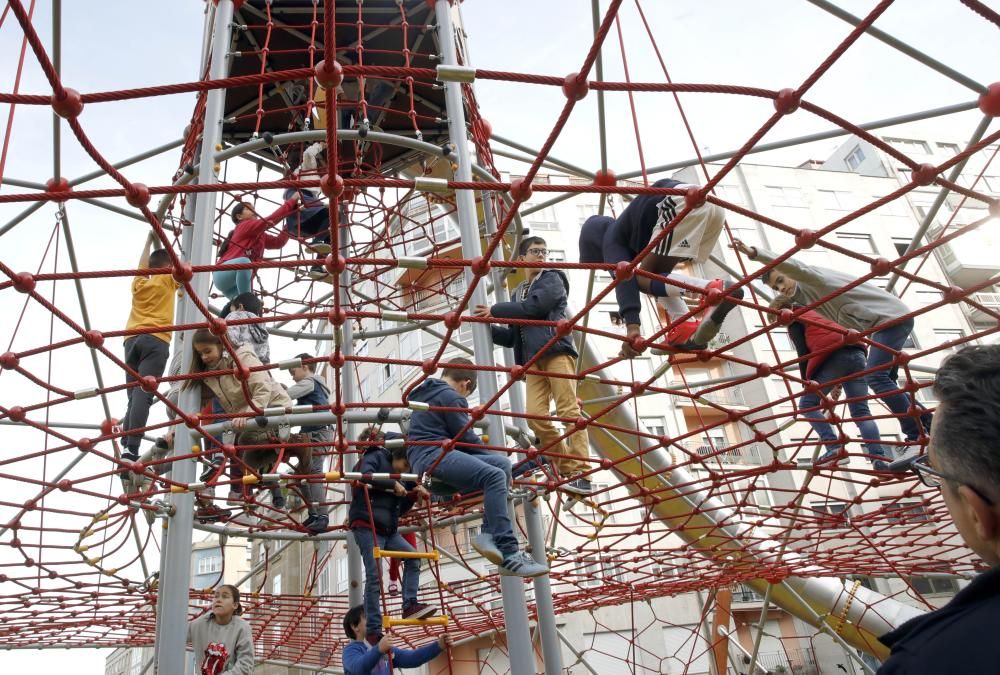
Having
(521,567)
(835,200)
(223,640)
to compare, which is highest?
(835,200)

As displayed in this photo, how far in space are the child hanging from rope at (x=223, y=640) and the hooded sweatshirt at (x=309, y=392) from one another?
133 cm

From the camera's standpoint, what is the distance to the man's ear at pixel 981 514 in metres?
1.20

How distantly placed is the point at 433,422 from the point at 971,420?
145 inches

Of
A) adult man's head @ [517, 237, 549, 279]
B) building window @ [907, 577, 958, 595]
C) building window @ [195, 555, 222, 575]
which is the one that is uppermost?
building window @ [195, 555, 222, 575]

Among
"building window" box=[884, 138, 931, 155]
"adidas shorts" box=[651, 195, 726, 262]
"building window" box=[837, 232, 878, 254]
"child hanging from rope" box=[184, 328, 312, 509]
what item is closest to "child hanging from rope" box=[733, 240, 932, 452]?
"adidas shorts" box=[651, 195, 726, 262]

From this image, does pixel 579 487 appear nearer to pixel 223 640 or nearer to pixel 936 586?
pixel 223 640

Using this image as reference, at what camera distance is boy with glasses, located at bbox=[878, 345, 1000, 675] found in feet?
3.48

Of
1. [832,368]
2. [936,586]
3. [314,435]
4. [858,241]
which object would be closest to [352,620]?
[314,435]

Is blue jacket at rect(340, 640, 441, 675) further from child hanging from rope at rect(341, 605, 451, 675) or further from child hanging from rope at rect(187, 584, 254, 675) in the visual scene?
child hanging from rope at rect(187, 584, 254, 675)

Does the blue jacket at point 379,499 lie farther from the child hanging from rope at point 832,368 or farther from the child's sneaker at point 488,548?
the child hanging from rope at point 832,368

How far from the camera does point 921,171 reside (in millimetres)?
3066

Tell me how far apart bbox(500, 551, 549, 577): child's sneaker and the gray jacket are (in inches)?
92.5

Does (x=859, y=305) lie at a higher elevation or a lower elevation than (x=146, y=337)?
lower

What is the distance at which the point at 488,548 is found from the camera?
4.26m
